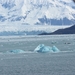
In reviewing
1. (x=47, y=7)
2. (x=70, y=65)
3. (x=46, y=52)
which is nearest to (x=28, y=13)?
(x=47, y=7)

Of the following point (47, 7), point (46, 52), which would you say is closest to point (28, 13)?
point (47, 7)

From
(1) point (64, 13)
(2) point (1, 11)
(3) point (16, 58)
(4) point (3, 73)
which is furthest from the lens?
(2) point (1, 11)

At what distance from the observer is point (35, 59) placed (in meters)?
36.8

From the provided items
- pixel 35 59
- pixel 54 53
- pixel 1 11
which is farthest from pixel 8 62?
pixel 1 11

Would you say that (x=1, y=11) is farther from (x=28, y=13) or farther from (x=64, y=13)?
(x=64, y=13)

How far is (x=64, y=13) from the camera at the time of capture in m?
A: 187

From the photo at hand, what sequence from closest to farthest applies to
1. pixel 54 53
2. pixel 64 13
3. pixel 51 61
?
1. pixel 51 61
2. pixel 54 53
3. pixel 64 13

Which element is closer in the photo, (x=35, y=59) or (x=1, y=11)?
(x=35, y=59)

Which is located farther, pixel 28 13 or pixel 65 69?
pixel 28 13

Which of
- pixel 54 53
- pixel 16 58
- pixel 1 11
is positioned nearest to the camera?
pixel 16 58

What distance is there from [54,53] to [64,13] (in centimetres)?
14521

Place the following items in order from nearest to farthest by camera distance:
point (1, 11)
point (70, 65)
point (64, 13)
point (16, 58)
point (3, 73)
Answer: point (3, 73) < point (70, 65) < point (16, 58) < point (64, 13) < point (1, 11)

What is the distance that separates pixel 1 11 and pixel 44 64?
16725 centimetres

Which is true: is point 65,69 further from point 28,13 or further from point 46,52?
point 28,13
